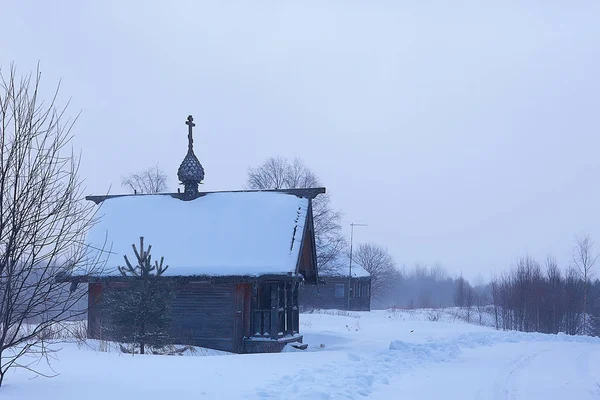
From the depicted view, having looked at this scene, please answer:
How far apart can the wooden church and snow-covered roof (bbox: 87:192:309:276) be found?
35 millimetres

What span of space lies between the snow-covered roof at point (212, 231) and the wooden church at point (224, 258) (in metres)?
0.04

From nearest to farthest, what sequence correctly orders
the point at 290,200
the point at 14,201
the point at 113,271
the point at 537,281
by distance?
the point at 14,201 → the point at 113,271 → the point at 290,200 → the point at 537,281

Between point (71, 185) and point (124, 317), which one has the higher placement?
point (71, 185)

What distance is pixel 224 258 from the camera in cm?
2150

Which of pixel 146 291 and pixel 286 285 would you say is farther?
pixel 286 285

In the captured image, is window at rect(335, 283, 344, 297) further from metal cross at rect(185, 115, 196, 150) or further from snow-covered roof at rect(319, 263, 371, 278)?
metal cross at rect(185, 115, 196, 150)

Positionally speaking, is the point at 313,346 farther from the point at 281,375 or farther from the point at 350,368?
the point at 281,375

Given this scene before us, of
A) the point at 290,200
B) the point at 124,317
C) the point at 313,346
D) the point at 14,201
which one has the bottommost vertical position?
the point at 313,346

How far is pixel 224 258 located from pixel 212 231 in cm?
199

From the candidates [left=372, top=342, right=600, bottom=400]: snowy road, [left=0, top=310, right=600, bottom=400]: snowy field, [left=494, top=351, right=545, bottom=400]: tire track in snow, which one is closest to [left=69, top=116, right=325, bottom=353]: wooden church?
[left=0, top=310, right=600, bottom=400]: snowy field

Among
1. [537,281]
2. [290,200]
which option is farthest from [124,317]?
[537,281]

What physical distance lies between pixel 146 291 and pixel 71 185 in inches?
373

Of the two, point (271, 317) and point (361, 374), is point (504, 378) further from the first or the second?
point (271, 317)

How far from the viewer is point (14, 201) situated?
765cm
